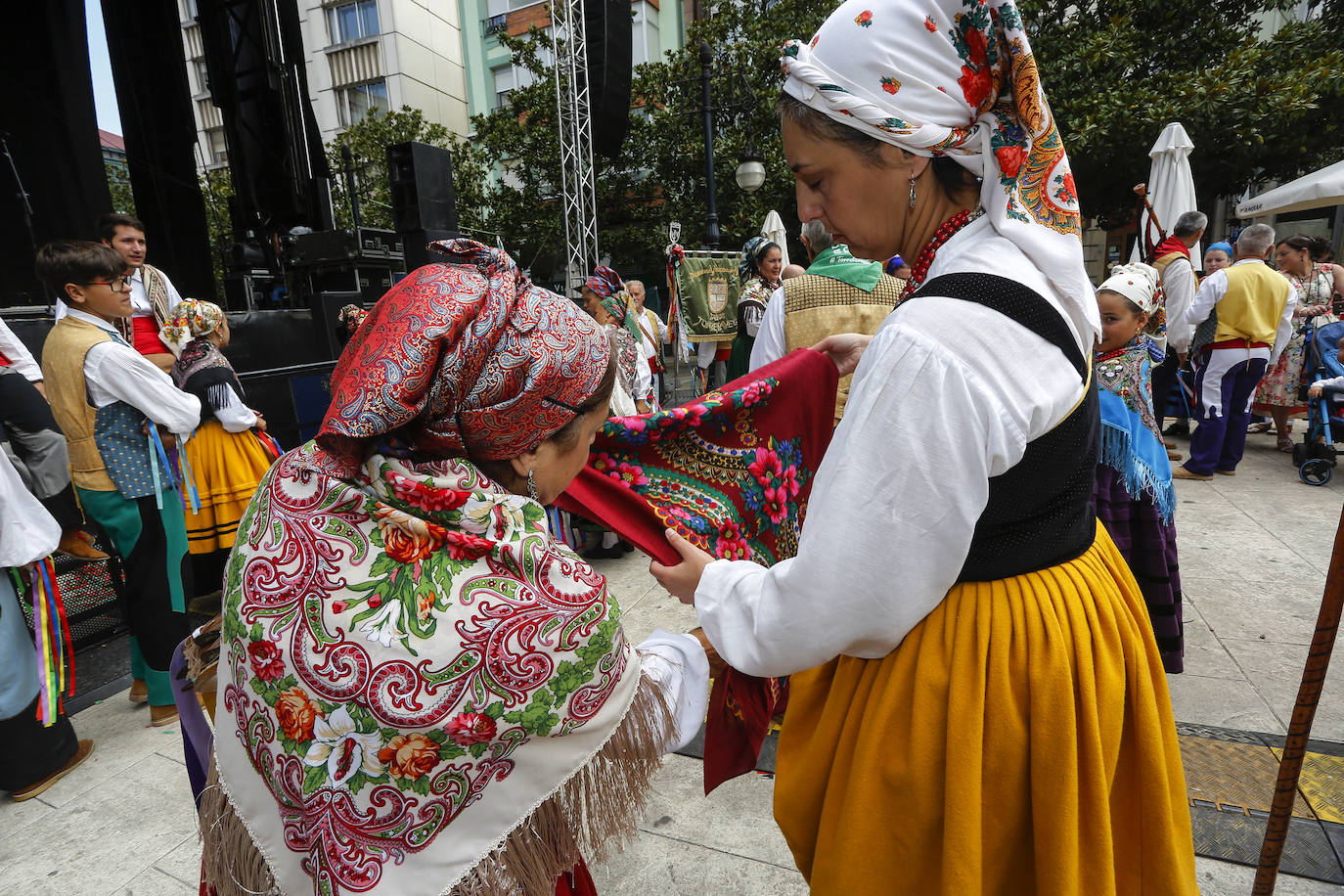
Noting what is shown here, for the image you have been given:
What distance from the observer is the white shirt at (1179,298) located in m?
6.41

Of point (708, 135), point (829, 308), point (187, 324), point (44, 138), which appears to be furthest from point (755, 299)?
point (44, 138)

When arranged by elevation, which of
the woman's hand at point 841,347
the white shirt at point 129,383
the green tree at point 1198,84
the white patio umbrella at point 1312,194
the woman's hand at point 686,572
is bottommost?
the woman's hand at point 686,572

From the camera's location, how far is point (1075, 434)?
1009 mm

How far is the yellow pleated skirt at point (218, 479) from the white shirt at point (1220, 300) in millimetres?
7860

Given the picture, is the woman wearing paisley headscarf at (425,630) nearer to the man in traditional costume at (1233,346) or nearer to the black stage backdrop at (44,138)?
the man in traditional costume at (1233,346)

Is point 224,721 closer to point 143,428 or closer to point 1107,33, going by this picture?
point 143,428

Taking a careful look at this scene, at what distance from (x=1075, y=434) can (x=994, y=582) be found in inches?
10.0

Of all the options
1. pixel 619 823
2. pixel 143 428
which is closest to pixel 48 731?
pixel 143 428

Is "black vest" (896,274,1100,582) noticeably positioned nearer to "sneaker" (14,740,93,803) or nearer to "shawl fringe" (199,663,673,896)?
"shawl fringe" (199,663,673,896)

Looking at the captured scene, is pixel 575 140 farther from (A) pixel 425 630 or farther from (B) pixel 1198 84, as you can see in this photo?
(A) pixel 425 630

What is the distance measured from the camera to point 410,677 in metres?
1.01

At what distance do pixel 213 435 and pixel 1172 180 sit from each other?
10569 millimetres

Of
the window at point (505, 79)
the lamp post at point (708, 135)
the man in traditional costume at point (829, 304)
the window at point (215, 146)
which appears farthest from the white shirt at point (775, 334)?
the window at point (215, 146)

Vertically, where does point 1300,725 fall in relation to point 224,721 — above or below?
below
